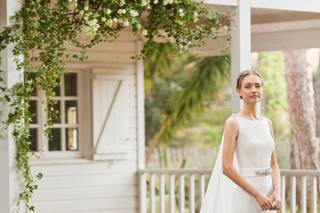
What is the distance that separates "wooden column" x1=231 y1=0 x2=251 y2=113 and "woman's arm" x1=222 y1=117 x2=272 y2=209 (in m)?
1.56

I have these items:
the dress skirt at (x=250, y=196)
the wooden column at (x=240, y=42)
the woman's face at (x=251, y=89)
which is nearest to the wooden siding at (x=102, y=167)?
the wooden column at (x=240, y=42)

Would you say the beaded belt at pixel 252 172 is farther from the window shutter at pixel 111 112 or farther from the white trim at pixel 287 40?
the window shutter at pixel 111 112

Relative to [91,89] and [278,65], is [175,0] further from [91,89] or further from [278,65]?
[278,65]

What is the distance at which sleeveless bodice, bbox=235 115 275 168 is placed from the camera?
683cm

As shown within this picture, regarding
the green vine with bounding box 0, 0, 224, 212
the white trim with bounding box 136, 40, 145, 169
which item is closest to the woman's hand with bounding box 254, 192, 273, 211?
the green vine with bounding box 0, 0, 224, 212

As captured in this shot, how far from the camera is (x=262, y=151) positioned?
22.5ft

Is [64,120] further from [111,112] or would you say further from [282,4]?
[282,4]

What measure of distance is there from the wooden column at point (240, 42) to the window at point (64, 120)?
283cm

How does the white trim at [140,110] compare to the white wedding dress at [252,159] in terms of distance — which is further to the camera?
the white trim at [140,110]

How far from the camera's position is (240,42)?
27.8 feet

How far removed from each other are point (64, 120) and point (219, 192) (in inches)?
153

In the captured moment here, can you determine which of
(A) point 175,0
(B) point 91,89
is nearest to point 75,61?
(B) point 91,89

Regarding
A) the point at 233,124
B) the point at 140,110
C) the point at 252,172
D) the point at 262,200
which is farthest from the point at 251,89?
the point at 140,110

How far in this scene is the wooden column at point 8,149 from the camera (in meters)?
6.86
